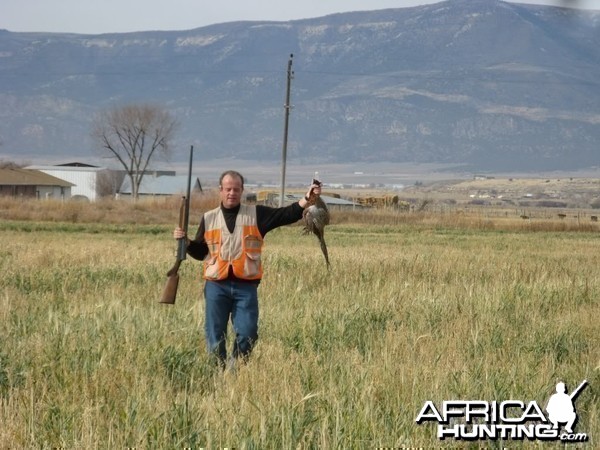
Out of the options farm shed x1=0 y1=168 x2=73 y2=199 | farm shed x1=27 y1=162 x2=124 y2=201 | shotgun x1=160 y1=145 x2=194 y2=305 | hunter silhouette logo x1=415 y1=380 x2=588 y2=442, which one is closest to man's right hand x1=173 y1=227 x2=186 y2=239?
shotgun x1=160 y1=145 x2=194 y2=305

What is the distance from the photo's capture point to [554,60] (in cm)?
645

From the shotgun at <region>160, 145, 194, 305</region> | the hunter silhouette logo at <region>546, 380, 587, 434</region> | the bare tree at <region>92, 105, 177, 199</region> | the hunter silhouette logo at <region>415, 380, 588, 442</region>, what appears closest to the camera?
the hunter silhouette logo at <region>415, 380, 588, 442</region>

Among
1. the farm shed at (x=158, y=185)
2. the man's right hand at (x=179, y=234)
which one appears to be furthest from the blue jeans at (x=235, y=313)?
the farm shed at (x=158, y=185)

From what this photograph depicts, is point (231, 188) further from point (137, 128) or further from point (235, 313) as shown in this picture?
point (137, 128)

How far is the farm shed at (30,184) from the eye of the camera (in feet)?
298

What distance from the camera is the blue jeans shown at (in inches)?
348

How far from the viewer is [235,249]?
8.77m

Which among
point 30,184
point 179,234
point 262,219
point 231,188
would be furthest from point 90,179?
point 231,188

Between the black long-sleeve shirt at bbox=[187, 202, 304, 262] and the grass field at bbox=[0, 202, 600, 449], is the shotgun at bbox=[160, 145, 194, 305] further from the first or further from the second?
the grass field at bbox=[0, 202, 600, 449]

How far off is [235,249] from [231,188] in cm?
47

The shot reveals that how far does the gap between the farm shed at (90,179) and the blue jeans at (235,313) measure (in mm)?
106906

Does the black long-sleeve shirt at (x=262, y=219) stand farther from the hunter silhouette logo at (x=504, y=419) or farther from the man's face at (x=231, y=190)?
the hunter silhouette logo at (x=504, y=419)

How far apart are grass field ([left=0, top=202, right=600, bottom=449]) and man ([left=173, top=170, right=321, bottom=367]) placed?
0.22 m

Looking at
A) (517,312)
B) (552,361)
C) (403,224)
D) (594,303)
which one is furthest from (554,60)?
(403,224)
